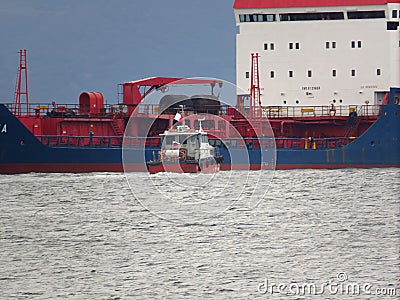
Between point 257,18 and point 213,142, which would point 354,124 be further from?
point 257,18

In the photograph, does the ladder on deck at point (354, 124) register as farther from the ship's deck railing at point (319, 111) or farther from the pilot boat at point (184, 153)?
the pilot boat at point (184, 153)

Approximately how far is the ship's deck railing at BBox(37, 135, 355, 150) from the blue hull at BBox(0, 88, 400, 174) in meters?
0.27

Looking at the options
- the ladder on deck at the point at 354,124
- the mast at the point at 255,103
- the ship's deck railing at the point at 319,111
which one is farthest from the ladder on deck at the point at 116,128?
the ladder on deck at the point at 354,124

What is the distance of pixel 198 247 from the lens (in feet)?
59.8

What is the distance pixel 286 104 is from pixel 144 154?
657 centimetres

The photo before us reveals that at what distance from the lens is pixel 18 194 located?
27875 mm

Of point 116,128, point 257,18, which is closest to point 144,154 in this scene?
point 116,128

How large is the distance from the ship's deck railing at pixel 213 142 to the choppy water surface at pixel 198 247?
7234 millimetres

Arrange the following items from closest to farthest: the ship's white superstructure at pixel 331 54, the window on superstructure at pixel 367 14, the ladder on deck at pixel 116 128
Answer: the ladder on deck at pixel 116 128 → the ship's white superstructure at pixel 331 54 → the window on superstructure at pixel 367 14

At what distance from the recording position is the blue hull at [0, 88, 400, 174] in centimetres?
3394

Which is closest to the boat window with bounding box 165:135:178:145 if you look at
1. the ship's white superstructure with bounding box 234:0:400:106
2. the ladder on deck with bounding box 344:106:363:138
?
the ship's white superstructure with bounding box 234:0:400:106

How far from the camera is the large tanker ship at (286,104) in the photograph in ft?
120

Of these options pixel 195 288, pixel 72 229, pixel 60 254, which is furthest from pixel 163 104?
pixel 195 288

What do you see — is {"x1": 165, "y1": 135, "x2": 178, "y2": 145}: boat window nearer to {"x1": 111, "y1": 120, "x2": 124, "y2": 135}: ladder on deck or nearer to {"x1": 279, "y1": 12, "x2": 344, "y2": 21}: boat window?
{"x1": 111, "y1": 120, "x2": 124, "y2": 135}: ladder on deck
